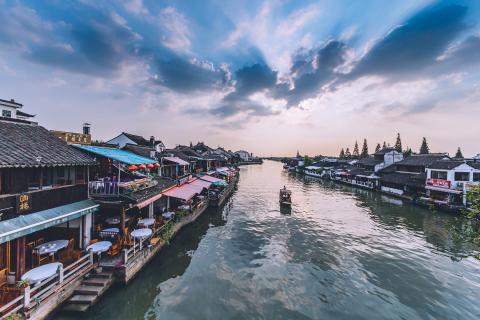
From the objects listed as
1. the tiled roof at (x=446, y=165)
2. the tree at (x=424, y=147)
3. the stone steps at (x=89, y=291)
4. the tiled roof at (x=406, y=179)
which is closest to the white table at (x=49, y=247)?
the stone steps at (x=89, y=291)

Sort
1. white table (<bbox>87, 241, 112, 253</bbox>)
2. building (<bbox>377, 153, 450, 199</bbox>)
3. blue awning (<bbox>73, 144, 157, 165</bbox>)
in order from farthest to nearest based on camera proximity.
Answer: building (<bbox>377, 153, 450, 199</bbox>)
blue awning (<bbox>73, 144, 157, 165</bbox>)
white table (<bbox>87, 241, 112, 253</bbox>)

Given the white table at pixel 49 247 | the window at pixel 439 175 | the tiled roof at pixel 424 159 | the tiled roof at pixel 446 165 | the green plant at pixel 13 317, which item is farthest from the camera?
the tiled roof at pixel 424 159

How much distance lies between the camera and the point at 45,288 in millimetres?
10531

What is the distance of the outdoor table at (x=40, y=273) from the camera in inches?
397

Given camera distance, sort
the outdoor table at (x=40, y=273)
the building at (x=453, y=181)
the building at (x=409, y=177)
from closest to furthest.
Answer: the outdoor table at (x=40, y=273), the building at (x=453, y=181), the building at (x=409, y=177)

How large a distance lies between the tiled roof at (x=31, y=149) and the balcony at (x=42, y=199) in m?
1.66

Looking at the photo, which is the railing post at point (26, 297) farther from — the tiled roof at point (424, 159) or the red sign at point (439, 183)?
the tiled roof at point (424, 159)

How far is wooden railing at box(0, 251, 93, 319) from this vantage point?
30.8 feet

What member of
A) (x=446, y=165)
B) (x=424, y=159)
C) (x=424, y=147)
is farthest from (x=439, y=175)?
(x=424, y=147)

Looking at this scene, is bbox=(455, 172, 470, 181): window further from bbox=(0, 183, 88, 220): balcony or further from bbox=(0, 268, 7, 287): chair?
bbox=(0, 268, 7, 287): chair

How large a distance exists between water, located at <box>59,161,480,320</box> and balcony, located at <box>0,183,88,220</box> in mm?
6203

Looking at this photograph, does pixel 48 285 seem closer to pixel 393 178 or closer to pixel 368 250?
pixel 368 250

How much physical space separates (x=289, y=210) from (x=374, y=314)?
24.3 meters

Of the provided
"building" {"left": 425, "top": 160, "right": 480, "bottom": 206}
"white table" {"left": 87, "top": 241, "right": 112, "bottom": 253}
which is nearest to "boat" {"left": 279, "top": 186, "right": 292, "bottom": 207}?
"building" {"left": 425, "top": 160, "right": 480, "bottom": 206}
